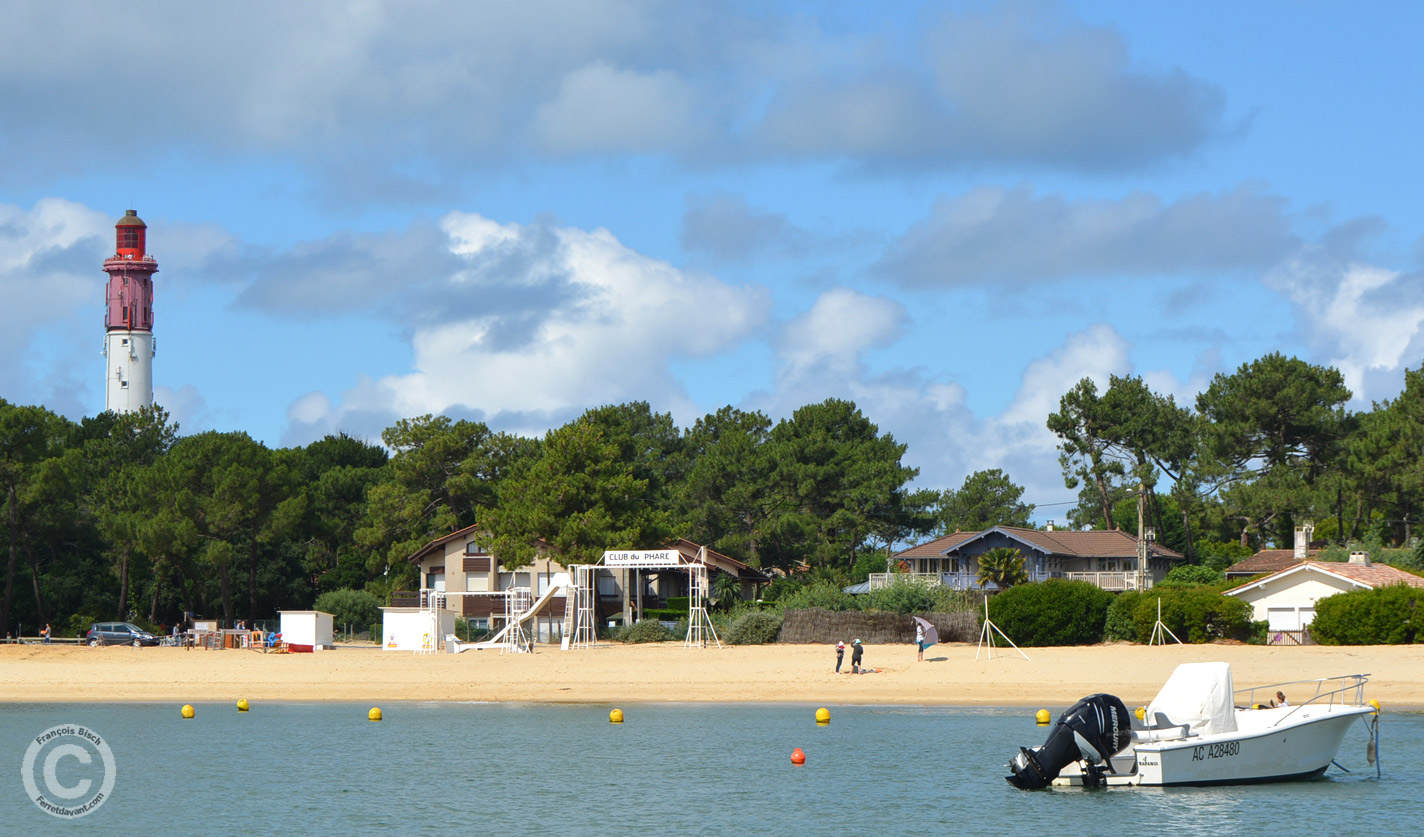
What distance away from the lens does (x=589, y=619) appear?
62906 millimetres

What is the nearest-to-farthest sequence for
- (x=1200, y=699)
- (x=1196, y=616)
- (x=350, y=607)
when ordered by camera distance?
1. (x=1200, y=699)
2. (x=1196, y=616)
3. (x=350, y=607)

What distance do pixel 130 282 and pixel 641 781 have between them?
10172 centimetres

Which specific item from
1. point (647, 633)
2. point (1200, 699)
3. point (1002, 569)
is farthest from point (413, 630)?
point (1200, 699)

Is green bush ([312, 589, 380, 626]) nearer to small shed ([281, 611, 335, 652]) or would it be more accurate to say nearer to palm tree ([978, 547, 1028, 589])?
small shed ([281, 611, 335, 652])

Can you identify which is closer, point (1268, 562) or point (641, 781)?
point (641, 781)

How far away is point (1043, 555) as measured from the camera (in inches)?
3243

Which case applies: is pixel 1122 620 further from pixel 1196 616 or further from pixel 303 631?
pixel 303 631

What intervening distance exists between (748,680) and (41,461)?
4284 cm

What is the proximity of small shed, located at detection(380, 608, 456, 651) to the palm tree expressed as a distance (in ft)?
84.4

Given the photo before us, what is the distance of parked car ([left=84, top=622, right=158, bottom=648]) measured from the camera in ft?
218

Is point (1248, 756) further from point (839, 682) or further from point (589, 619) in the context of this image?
point (589, 619)

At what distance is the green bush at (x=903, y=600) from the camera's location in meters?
60.0

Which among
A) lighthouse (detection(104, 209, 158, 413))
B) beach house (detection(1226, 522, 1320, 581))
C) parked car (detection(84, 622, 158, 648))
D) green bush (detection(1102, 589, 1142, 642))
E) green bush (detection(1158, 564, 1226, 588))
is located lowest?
parked car (detection(84, 622, 158, 648))

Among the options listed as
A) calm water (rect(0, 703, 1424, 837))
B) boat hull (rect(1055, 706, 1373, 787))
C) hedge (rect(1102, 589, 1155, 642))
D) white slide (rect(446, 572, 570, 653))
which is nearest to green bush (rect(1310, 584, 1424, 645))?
hedge (rect(1102, 589, 1155, 642))
